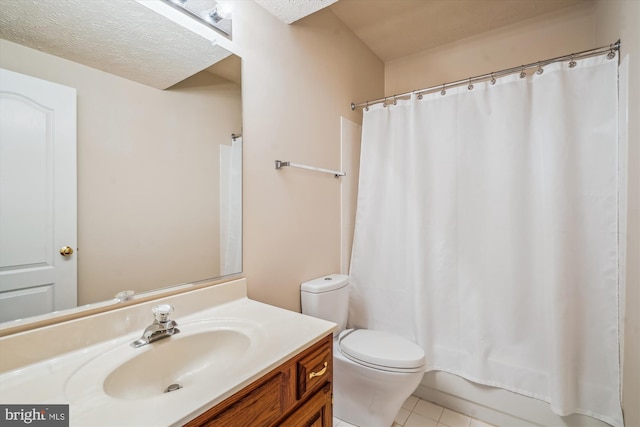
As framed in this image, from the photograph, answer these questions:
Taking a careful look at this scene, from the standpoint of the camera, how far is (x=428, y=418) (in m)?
1.67

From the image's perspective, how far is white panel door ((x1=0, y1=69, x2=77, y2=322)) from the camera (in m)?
0.73

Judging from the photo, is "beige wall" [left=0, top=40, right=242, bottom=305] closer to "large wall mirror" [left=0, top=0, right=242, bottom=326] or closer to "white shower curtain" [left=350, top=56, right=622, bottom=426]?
"large wall mirror" [left=0, top=0, right=242, bottom=326]

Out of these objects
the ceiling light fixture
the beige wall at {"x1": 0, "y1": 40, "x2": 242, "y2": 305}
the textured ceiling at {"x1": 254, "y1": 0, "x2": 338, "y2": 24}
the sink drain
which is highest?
the textured ceiling at {"x1": 254, "y1": 0, "x2": 338, "y2": 24}

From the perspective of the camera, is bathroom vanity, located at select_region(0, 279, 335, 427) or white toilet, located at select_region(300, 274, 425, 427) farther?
white toilet, located at select_region(300, 274, 425, 427)

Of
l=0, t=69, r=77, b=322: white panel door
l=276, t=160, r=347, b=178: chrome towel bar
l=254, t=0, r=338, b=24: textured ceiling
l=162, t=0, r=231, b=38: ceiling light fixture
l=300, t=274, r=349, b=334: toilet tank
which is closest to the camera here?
l=0, t=69, r=77, b=322: white panel door

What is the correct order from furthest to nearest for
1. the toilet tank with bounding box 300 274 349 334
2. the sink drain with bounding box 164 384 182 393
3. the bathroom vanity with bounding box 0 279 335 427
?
the toilet tank with bounding box 300 274 349 334, the sink drain with bounding box 164 384 182 393, the bathroom vanity with bounding box 0 279 335 427

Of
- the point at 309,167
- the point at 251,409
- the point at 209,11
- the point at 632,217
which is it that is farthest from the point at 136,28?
the point at 632,217

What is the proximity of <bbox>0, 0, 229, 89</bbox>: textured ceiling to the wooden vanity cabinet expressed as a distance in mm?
1045

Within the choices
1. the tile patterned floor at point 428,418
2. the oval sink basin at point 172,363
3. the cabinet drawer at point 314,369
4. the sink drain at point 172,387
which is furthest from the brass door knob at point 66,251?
the tile patterned floor at point 428,418

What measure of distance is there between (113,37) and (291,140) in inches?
33.3

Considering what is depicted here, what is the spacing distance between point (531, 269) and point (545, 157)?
1.94ft

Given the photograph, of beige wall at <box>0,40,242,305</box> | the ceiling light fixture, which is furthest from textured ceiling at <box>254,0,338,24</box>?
beige wall at <box>0,40,242,305</box>

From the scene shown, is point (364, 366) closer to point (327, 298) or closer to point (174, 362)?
point (327, 298)

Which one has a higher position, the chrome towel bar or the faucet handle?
the chrome towel bar
